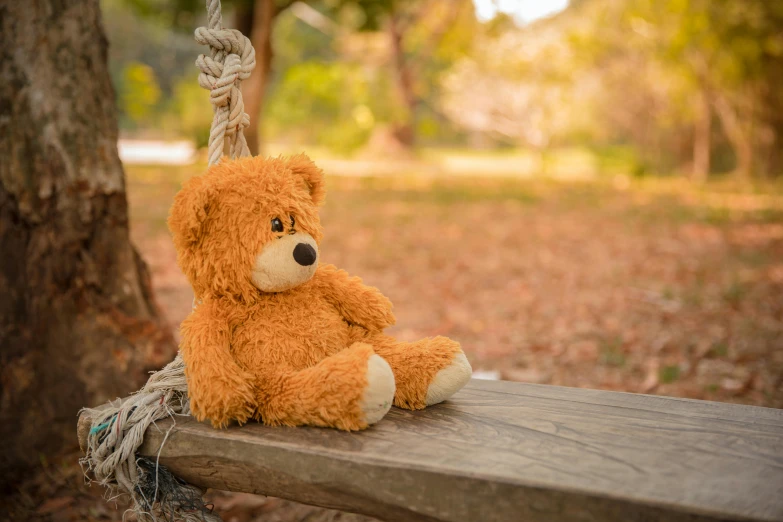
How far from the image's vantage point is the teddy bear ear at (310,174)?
183 cm

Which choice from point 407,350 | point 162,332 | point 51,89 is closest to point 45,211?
point 51,89

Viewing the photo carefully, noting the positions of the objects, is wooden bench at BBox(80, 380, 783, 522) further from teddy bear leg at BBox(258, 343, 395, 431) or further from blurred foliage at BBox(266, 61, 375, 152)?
blurred foliage at BBox(266, 61, 375, 152)

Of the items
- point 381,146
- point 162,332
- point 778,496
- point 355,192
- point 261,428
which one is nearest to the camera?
point 778,496

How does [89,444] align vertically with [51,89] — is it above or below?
below

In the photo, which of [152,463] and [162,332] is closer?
[152,463]

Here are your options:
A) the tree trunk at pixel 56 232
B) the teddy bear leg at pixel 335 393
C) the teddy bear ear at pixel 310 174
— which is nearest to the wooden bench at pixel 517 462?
the teddy bear leg at pixel 335 393

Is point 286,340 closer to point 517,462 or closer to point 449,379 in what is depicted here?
point 449,379

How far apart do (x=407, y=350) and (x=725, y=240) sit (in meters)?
7.58

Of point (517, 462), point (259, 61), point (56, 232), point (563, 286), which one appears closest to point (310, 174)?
point (517, 462)

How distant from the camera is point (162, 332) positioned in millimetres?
2875

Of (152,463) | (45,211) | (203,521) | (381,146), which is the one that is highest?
(381,146)

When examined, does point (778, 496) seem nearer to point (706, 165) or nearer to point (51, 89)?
point (51, 89)

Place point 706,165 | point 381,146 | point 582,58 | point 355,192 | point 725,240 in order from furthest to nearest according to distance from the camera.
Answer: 1. point 381,146
2. point 582,58
3. point 706,165
4. point 355,192
5. point 725,240

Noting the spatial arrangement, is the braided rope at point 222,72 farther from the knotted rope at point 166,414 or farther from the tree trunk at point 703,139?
the tree trunk at point 703,139
